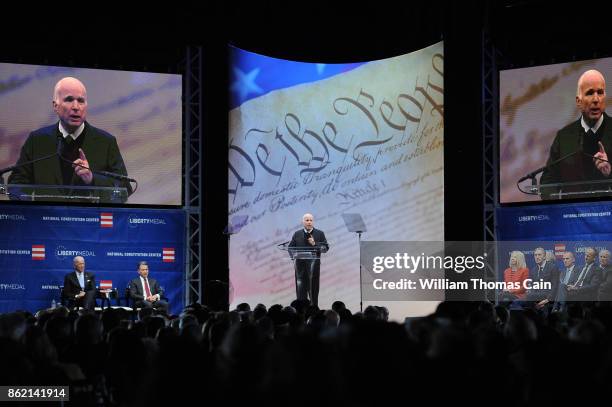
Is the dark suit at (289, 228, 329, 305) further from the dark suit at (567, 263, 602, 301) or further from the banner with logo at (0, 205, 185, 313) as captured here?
the dark suit at (567, 263, 602, 301)

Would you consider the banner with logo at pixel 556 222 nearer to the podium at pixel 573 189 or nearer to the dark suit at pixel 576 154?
the podium at pixel 573 189

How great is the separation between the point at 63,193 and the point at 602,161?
8987 millimetres

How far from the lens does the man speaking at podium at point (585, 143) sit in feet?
48.2

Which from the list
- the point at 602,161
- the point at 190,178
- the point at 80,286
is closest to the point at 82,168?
the point at 190,178

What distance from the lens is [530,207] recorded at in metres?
15.2

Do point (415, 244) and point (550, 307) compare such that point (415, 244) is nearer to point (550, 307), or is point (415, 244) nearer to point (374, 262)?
point (374, 262)

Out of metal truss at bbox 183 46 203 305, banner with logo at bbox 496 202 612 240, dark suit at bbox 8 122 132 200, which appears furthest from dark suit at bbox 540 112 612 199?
dark suit at bbox 8 122 132 200

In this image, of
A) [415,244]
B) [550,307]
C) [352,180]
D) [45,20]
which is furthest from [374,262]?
[45,20]

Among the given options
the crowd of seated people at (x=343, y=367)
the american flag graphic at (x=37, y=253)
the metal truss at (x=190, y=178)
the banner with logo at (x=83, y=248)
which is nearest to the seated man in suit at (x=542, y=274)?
the metal truss at (x=190, y=178)

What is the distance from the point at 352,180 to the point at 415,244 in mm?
1806

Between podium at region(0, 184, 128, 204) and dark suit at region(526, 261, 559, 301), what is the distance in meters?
7.04

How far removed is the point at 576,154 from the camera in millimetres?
14859

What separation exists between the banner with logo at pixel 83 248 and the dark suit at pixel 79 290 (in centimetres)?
34

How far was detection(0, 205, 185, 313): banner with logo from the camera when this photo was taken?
48.8ft
